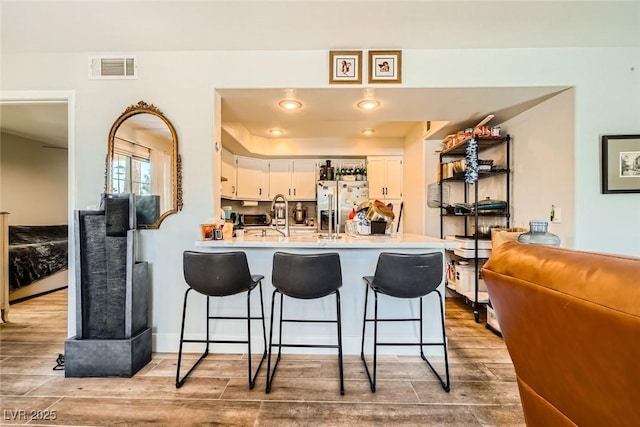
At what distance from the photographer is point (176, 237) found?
243 centimetres

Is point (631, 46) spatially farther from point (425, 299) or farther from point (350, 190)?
point (350, 190)

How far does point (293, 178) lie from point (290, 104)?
2700 mm

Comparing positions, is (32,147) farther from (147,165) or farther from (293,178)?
(293,178)

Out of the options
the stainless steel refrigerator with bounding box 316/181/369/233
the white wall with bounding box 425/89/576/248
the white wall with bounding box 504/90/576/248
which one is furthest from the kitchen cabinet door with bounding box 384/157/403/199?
the white wall with bounding box 504/90/576/248

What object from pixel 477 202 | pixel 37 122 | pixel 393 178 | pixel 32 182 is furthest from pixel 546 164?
pixel 32 182

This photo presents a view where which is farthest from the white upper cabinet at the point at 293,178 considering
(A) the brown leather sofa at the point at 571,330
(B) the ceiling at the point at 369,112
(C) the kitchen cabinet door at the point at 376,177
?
(A) the brown leather sofa at the point at 571,330

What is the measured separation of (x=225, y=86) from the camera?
7.79 feet

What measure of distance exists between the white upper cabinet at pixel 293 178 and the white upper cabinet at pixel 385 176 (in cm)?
108

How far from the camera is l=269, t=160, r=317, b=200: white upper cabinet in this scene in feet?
17.6

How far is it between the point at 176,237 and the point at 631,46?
406 cm

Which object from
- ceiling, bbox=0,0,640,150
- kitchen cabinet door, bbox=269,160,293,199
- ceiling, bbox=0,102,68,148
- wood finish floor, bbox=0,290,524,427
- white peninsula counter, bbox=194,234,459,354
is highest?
ceiling, bbox=0,0,640,150

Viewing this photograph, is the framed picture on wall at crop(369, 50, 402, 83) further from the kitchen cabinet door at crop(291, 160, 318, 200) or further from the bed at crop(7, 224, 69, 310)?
the bed at crop(7, 224, 69, 310)

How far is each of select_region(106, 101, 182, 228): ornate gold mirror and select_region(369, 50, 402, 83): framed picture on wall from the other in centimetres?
177

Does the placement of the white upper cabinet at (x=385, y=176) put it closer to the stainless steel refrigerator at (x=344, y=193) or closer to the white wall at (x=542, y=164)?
the stainless steel refrigerator at (x=344, y=193)
